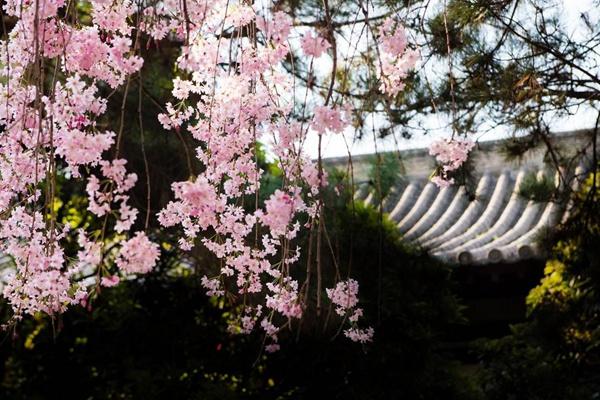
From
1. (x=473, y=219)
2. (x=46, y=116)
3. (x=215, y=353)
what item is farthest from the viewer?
(x=473, y=219)

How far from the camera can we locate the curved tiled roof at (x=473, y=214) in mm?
5645

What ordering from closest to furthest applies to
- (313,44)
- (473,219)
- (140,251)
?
(140,251)
(313,44)
(473,219)

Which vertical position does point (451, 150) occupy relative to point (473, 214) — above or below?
below

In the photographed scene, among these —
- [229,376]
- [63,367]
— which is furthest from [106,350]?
[229,376]

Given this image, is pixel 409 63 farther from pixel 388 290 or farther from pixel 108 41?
pixel 388 290

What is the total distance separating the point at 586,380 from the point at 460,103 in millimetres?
1898

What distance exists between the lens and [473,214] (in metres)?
7.14

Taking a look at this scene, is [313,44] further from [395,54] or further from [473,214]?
[473,214]

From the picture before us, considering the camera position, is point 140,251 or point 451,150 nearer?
point 140,251

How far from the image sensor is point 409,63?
2.11 meters

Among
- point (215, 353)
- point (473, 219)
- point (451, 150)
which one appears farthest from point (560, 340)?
point (451, 150)

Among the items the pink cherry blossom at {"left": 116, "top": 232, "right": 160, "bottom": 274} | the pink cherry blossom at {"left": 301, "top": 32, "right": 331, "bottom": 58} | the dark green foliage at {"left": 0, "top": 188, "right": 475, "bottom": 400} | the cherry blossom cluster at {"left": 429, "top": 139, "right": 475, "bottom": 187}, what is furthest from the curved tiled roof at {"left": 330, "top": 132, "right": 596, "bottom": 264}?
the pink cherry blossom at {"left": 116, "top": 232, "right": 160, "bottom": 274}

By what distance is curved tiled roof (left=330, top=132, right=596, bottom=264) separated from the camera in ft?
18.5

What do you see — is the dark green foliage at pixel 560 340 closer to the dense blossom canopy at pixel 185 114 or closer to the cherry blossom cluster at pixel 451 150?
the cherry blossom cluster at pixel 451 150
